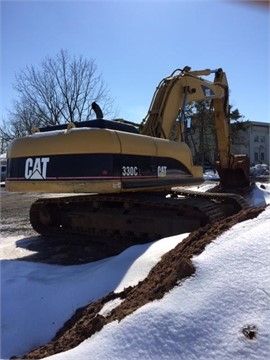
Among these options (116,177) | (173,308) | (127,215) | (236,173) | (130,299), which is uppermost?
→ (116,177)

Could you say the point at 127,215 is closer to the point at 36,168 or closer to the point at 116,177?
the point at 116,177

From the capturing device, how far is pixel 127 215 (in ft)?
23.7

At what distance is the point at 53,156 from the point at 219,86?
5.79 m

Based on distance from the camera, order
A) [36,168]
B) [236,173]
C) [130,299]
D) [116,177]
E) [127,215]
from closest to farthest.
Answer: [130,299], [116,177], [36,168], [127,215], [236,173]

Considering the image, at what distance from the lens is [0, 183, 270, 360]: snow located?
2.56m

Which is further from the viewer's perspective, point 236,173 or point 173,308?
point 236,173

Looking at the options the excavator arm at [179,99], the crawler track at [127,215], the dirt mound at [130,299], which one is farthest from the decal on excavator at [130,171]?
the dirt mound at [130,299]

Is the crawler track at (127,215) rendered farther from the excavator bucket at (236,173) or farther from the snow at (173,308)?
the excavator bucket at (236,173)

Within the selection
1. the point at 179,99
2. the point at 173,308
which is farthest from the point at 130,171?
the point at 173,308

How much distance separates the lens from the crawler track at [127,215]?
6965 millimetres

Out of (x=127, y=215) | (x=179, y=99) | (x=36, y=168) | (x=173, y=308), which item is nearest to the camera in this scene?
(x=173, y=308)

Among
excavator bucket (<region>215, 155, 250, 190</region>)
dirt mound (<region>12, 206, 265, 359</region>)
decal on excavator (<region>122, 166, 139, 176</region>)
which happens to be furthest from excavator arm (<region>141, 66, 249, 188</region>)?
dirt mound (<region>12, 206, 265, 359</region>)

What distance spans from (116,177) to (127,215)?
0.99 meters

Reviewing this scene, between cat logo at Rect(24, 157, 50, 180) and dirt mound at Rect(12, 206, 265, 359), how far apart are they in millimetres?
3395
